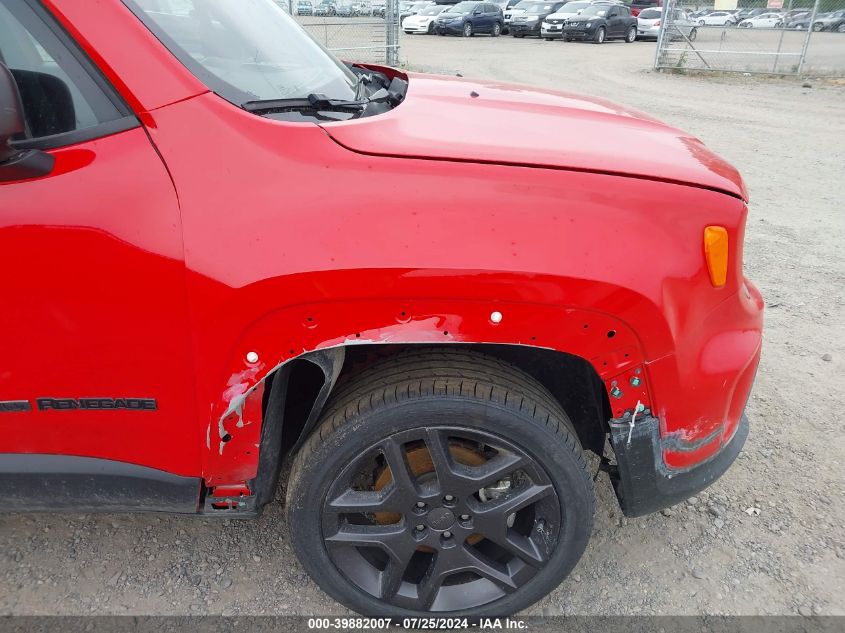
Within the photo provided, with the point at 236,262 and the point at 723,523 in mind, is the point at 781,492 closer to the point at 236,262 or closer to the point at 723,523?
the point at 723,523

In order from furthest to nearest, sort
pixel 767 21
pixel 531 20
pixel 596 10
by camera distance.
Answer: pixel 531 20
pixel 596 10
pixel 767 21

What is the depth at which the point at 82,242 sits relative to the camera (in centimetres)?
150

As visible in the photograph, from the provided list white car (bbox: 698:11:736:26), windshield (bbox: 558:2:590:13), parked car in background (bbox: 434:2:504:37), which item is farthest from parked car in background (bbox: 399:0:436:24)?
white car (bbox: 698:11:736:26)

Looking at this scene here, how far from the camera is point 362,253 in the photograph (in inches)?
60.1

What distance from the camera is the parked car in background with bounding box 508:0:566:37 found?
80.1 feet

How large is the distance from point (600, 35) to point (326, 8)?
15254 millimetres

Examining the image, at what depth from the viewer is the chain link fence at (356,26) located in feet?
37.5

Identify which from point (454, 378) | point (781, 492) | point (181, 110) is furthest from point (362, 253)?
point (781, 492)

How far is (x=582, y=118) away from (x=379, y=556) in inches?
66.0

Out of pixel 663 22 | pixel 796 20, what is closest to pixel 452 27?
pixel 663 22

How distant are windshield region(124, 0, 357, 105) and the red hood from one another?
303 mm

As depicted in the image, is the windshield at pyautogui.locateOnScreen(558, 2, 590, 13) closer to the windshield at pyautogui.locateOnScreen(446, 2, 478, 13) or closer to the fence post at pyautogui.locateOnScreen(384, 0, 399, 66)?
the windshield at pyautogui.locateOnScreen(446, 2, 478, 13)

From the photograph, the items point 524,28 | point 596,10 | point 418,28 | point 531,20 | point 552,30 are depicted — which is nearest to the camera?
point 596,10

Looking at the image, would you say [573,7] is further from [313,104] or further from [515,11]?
[313,104]
